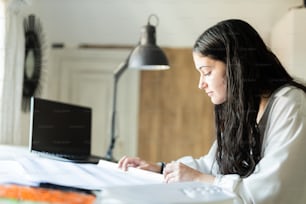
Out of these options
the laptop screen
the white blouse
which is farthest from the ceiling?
the white blouse

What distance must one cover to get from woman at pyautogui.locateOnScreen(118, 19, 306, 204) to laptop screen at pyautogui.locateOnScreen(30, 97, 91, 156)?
49 cm

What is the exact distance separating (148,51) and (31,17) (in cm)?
74

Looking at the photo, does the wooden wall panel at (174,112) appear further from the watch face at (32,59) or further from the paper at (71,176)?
the paper at (71,176)

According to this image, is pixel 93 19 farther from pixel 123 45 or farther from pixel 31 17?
pixel 31 17

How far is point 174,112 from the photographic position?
2.12m

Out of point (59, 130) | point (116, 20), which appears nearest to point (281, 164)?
point (59, 130)

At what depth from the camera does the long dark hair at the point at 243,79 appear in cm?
75

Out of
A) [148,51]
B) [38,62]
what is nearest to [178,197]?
[148,51]

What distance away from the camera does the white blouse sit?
→ 0.60 metres

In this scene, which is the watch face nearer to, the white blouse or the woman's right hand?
the woman's right hand

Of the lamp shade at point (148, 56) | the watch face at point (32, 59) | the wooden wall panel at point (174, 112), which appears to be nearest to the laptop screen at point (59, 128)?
the lamp shade at point (148, 56)

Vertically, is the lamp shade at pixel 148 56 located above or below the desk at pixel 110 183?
above

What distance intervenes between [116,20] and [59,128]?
919mm

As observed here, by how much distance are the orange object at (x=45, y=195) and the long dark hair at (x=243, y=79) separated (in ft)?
1.19
